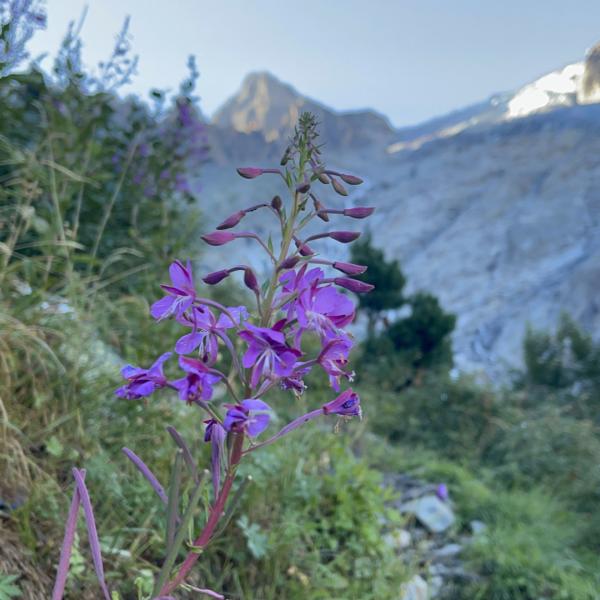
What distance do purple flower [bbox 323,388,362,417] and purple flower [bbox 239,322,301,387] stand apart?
12cm

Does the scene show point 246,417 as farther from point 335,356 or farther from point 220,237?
point 220,237

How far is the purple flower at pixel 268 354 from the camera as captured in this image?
90 cm

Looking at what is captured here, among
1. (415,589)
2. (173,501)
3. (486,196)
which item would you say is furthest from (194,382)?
(486,196)

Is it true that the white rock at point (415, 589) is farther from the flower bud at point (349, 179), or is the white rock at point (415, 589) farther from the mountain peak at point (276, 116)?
the mountain peak at point (276, 116)

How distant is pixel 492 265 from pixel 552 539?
17.7 meters

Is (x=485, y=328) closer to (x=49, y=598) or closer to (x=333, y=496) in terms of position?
(x=333, y=496)

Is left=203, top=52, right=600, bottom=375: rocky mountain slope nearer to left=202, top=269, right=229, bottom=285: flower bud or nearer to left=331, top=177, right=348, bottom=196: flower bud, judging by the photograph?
left=331, top=177, right=348, bottom=196: flower bud

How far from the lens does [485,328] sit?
687 inches

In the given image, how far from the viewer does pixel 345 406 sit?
1013 millimetres

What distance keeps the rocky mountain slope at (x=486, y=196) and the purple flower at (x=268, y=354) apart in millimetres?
14550

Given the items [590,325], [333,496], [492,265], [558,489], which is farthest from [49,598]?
[492,265]

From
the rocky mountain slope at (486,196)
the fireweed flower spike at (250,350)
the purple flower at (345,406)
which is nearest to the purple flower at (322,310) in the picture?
the fireweed flower spike at (250,350)

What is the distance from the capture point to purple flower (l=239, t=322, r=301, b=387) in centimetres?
90

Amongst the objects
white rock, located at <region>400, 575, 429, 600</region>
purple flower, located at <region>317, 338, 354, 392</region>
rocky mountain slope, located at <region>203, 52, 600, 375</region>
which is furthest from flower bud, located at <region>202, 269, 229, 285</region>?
rocky mountain slope, located at <region>203, 52, 600, 375</region>
